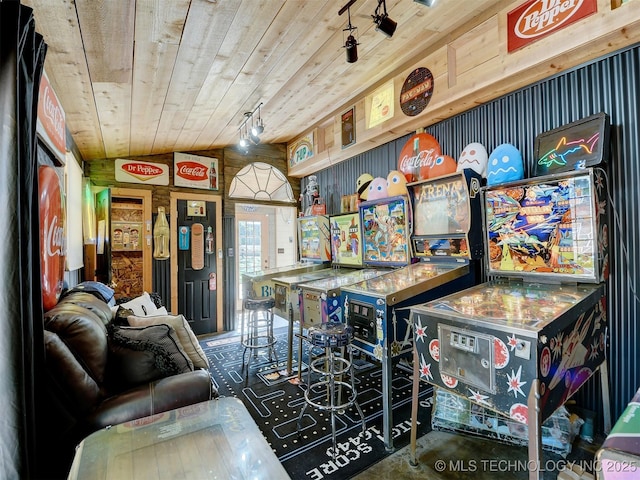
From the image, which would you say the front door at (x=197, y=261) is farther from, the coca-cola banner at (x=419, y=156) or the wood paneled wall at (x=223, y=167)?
the coca-cola banner at (x=419, y=156)

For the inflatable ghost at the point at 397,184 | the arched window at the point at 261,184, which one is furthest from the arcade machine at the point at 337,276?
the arched window at the point at 261,184

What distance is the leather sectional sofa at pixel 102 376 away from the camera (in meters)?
1.42

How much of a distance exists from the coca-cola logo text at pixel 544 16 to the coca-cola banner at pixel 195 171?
4.27 meters

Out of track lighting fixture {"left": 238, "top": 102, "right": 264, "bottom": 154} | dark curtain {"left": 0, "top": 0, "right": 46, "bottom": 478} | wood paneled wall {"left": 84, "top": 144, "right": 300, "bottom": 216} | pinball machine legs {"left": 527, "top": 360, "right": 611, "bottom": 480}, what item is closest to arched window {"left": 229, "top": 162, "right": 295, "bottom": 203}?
wood paneled wall {"left": 84, "top": 144, "right": 300, "bottom": 216}

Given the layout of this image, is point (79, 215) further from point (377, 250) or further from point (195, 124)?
point (377, 250)

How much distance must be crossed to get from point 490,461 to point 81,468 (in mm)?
2250

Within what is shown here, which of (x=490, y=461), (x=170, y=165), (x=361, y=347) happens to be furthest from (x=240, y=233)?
(x=490, y=461)

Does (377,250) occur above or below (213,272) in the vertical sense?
above

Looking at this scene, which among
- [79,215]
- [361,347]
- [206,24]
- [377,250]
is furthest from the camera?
[377,250]

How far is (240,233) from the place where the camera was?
6.77 m

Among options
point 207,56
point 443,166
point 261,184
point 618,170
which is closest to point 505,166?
point 443,166

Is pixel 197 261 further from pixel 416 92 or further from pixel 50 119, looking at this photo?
pixel 416 92

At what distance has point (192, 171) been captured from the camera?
4.95 m

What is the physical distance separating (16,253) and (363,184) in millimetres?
3443
